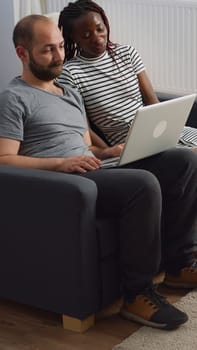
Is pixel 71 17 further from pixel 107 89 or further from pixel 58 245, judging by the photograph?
pixel 58 245

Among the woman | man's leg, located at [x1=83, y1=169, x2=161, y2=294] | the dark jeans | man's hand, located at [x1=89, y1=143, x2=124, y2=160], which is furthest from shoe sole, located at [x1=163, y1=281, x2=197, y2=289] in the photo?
the woman

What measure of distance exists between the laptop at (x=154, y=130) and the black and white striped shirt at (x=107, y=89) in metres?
0.30

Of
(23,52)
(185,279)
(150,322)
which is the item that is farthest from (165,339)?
(23,52)

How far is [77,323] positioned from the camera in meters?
2.83

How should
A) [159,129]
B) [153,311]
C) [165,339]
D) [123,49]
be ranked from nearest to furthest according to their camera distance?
[165,339], [153,311], [159,129], [123,49]

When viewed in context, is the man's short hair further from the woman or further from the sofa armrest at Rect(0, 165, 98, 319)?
the sofa armrest at Rect(0, 165, 98, 319)

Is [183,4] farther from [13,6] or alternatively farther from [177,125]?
[177,125]

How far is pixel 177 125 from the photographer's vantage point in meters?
3.06

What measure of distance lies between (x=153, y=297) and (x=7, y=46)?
2.39m

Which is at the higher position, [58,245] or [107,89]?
[107,89]

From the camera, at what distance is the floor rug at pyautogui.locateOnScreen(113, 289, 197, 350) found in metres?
2.68

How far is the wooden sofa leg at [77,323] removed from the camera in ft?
9.27

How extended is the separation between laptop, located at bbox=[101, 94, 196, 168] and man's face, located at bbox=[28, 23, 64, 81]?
1.24 feet

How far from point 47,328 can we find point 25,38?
1001 millimetres
